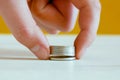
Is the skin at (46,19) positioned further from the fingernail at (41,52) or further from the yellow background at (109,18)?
the yellow background at (109,18)

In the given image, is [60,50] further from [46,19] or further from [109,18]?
[109,18]

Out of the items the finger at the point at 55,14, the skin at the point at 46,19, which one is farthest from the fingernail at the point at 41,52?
the finger at the point at 55,14

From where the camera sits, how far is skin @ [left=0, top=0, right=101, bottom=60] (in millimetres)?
450

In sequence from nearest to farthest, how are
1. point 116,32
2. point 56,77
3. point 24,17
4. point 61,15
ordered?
1. point 56,77
2. point 24,17
3. point 61,15
4. point 116,32

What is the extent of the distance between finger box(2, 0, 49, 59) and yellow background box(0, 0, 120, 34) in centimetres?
119

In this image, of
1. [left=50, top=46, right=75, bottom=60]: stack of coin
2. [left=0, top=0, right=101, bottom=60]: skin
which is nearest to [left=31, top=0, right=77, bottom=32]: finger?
[left=0, top=0, right=101, bottom=60]: skin

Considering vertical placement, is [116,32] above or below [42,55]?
below

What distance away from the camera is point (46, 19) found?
2.37 feet

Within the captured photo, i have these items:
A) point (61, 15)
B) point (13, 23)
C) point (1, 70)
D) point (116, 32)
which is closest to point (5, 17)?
point (13, 23)

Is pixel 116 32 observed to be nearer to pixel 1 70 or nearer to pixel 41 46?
pixel 41 46

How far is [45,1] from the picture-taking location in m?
0.71

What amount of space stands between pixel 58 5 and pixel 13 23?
262mm

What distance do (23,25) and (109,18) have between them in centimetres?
122

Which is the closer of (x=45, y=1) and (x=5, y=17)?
(x=5, y=17)
